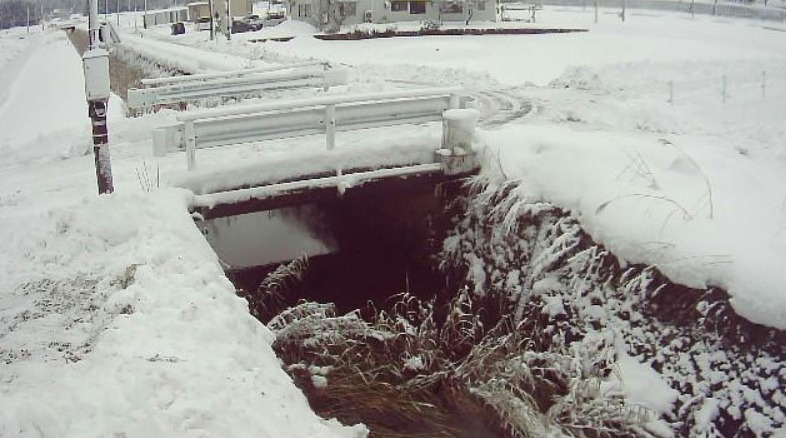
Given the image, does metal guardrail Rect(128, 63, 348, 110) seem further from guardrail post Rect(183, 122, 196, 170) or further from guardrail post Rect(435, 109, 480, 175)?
guardrail post Rect(435, 109, 480, 175)

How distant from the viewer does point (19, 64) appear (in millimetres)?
65812

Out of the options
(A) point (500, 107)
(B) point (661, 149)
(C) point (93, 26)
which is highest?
(C) point (93, 26)

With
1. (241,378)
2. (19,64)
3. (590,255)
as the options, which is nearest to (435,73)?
(590,255)

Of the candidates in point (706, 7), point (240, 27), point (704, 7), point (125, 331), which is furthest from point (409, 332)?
point (704, 7)

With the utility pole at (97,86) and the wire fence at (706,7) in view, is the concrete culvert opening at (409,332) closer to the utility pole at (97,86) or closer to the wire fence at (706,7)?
the utility pole at (97,86)

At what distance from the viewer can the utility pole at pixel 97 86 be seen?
8.58 metres

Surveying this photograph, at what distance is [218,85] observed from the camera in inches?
612

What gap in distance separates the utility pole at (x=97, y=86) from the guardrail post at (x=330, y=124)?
9.60ft

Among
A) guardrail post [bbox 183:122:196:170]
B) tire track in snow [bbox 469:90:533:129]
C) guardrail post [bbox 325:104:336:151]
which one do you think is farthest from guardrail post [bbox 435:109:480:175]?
guardrail post [bbox 183:122:196:170]

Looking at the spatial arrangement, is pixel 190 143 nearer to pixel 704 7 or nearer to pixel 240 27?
pixel 240 27

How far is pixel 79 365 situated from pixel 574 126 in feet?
34.8

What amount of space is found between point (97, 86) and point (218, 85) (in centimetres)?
702

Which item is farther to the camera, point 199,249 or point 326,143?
point 326,143

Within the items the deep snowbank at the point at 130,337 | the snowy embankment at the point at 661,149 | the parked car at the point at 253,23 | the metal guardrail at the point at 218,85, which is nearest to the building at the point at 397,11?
the parked car at the point at 253,23
